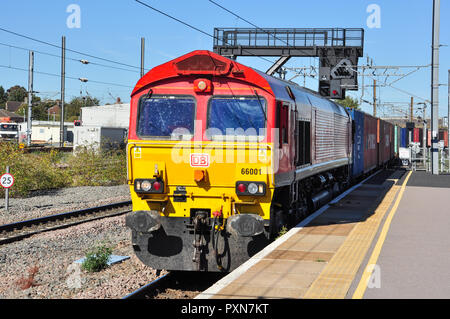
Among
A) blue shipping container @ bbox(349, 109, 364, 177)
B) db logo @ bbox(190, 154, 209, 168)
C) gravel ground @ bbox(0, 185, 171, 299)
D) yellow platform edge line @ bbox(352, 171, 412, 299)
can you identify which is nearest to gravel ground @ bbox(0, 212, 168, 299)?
gravel ground @ bbox(0, 185, 171, 299)

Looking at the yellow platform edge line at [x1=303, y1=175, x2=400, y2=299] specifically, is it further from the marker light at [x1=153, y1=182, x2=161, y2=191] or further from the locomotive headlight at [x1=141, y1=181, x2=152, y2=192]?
the locomotive headlight at [x1=141, y1=181, x2=152, y2=192]

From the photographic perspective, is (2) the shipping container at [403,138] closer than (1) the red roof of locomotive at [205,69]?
No

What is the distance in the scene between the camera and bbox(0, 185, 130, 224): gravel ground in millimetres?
16281

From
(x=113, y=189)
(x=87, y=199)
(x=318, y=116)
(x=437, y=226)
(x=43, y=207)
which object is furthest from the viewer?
(x=113, y=189)

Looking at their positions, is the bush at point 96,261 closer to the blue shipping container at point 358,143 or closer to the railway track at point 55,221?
the railway track at point 55,221

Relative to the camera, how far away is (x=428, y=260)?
8734mm

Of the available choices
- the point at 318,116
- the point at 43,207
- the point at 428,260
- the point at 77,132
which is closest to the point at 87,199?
the point at 43,207

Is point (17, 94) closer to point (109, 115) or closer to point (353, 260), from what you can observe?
point (109, 115)

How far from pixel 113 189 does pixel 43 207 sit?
17.4ft

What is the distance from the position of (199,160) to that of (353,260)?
2812 mm

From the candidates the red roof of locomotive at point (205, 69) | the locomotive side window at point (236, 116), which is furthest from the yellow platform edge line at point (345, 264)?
the red roof of locomotive at point (205, 69)

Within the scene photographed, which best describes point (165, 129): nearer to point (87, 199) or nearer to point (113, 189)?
point (87, 199)

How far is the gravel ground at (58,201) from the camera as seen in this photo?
16.3m

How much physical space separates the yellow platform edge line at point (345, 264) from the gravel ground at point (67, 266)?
3139mm
